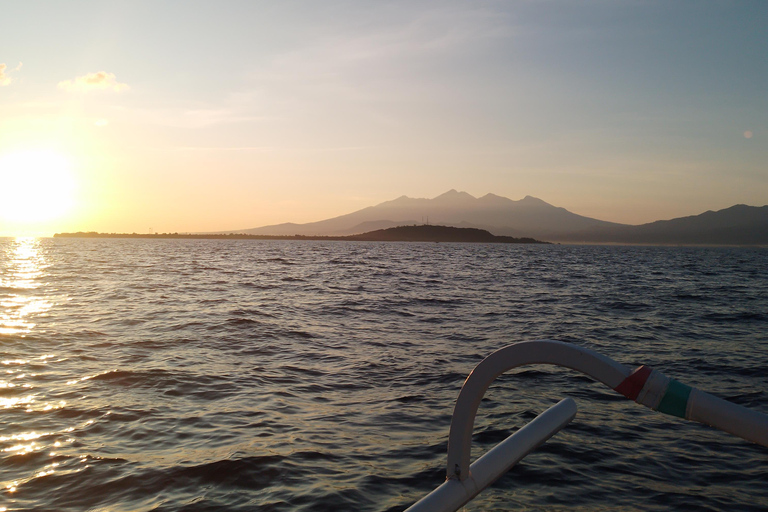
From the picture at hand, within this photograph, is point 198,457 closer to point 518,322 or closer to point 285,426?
point 285,426

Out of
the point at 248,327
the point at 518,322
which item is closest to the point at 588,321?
the point at 518,322

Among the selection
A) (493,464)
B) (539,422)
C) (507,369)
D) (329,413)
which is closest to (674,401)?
(507,369)

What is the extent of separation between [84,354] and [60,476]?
756cm

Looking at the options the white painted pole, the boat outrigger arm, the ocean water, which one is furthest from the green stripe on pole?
the ocean water

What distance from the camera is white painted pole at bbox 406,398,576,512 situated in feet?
8.71

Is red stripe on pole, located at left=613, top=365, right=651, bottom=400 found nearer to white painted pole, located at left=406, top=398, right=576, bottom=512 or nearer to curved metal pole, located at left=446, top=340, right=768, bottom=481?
curved metal pole, located at left=446, top=340, right=768, bottom=481

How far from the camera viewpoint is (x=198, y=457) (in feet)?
22.6

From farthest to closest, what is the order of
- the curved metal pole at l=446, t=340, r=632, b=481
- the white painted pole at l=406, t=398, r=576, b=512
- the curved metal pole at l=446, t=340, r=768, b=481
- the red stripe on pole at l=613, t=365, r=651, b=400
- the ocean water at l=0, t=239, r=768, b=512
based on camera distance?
the ocean water at l=0, t=239, r=768, b=512 < the white painted pole at l=406, t=398, r=576, b=512 < the curved metal pole at l=446, t=340, r=632, b=481 < the red stripe on pole at l=613, t=365, r=651, b=400 < the curved metal pole at l=446, t=340, r=768, b=481

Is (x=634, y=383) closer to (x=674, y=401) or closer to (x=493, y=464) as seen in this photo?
(x=674, y=401)

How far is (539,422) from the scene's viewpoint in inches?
145

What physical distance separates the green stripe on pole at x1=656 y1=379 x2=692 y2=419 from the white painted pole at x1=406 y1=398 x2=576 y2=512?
123 cm

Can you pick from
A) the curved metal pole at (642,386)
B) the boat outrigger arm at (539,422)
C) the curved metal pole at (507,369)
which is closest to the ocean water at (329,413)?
the boat outrigger arm at (539,422)

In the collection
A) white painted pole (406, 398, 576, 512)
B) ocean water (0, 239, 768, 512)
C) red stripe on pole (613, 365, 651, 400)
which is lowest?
ocean water (0, 239, 768, 512)

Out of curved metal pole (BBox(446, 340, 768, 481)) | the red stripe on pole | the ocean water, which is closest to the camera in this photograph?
curved metal pole (BBox(446, 340, 768, 481))
